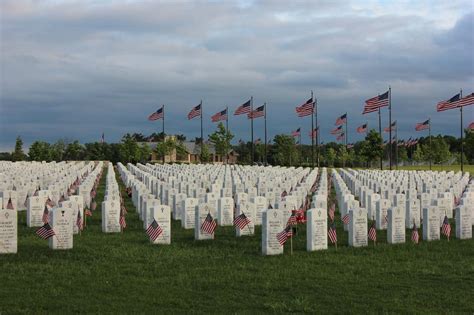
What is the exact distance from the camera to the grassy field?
26.8 feet

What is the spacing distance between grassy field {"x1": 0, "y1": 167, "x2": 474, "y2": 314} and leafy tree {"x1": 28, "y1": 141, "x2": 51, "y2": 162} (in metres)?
79.9

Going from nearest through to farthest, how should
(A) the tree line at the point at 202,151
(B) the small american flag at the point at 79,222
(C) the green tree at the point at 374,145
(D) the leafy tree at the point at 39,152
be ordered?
(B) the small american flag at the point at 79,222 → (C) the green tree at the point at 374,145 → (A) the tree line at the point at 202,151 → (D) the leafy tree at the point at 39,152

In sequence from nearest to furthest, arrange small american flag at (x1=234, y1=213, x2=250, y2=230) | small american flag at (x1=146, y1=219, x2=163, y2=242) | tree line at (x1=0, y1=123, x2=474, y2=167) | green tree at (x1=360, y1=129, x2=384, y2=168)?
small american flag at (x1=146, y1=219, x2=163, y2=242) → small american flag at (x1=234, y1=213, x2=250, y2=230) → green tree at (x1=360, y1=129, x2=384, y2=168) → tree line at (x1=0, y1=123, x2=474, y2=167)

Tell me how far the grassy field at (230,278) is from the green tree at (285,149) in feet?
251

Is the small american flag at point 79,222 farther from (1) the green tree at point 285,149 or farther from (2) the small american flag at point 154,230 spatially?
(1) the green tree at point 285,149

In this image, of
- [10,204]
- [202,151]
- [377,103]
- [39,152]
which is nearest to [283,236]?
[10,204]

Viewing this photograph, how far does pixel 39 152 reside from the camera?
9075cm

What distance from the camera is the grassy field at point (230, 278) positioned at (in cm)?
816

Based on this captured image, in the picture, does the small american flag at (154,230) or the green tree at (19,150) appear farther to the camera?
the green tree at (19,150)

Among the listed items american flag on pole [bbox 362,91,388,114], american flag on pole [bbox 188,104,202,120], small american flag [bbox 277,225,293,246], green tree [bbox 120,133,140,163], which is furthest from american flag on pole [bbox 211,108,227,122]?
small american flag [bbox 277,225,293,246]

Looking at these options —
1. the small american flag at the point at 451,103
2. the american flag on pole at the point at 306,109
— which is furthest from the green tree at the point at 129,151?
the small american flag at the point at 451,103

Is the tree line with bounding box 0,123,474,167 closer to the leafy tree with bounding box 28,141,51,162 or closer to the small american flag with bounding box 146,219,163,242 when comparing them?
the leafy tree with bounding box 28,141,51,162

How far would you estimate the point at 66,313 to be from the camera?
25.3 ft

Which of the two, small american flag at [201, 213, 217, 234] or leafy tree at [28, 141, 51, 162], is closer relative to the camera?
small american flag at [201, 213, 217, 234]
